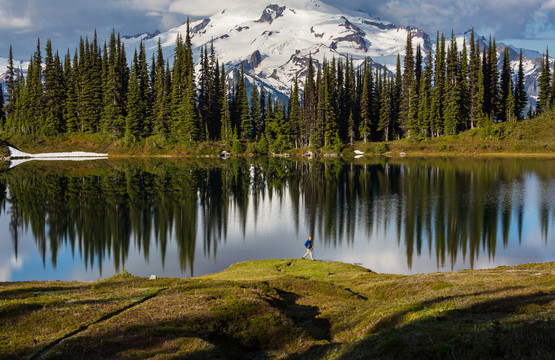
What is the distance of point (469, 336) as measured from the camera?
10.0 metres

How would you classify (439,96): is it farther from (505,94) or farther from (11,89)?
(11,89)

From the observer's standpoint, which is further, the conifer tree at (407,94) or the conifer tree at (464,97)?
the conifer tree at (407,94)

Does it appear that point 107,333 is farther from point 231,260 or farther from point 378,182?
point 378,182

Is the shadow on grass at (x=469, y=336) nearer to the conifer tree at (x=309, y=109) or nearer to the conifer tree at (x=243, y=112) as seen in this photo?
the conifer tree at (x=309, y=109)

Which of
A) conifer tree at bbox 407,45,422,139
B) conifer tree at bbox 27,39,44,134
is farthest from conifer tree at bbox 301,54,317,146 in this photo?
conifer tree at bbox 27,39,44,134

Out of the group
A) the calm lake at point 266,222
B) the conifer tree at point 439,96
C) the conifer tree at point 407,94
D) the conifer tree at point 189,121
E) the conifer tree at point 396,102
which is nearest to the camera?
the calm lake at point 266,222

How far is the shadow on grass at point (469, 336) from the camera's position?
29.1ft

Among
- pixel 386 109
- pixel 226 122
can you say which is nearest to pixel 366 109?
pixel 386 109

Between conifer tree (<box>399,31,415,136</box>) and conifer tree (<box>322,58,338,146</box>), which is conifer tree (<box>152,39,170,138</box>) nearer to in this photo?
conifer tree (<box>322,58,338,146</box>)

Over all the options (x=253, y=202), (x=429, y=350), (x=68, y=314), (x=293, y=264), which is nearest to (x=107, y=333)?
(x=68, y=314)

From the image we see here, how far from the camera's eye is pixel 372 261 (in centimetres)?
3372

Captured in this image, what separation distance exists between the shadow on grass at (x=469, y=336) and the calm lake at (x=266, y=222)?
18.3 meters

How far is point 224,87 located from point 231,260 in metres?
118

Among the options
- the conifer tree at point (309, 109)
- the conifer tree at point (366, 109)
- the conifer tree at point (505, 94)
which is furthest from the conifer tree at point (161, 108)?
the conifer tree at point (505, 94)
